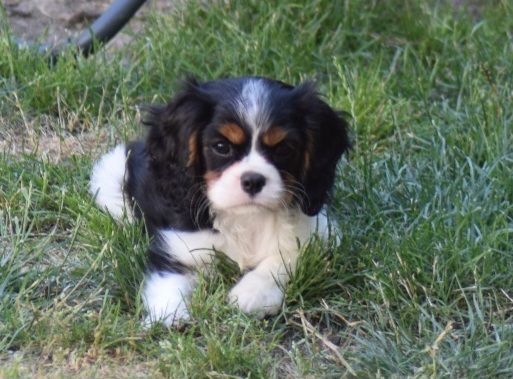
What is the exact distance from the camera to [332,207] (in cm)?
557

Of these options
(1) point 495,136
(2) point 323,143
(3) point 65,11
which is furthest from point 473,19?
(2) point 323,143

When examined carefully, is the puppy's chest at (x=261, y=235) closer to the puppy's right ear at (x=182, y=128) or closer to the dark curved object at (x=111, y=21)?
the puppy's right ear at (x=182, y=128)

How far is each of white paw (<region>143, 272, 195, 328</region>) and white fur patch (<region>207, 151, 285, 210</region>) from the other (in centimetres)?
39

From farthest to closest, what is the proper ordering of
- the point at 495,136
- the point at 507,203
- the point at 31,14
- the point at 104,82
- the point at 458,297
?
the point at 31,14 < the point at 104,82 < the point at 495,136 < the point at 507,203 < the point at 458,297

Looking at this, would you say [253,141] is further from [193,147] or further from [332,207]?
[332,207]

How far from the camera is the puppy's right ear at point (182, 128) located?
4824 millimetres

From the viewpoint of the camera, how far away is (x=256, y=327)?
4699mm

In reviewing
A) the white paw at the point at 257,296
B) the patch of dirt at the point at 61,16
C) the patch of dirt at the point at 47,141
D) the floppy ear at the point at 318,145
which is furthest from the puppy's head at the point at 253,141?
the patch of dirt at the point at 61,16

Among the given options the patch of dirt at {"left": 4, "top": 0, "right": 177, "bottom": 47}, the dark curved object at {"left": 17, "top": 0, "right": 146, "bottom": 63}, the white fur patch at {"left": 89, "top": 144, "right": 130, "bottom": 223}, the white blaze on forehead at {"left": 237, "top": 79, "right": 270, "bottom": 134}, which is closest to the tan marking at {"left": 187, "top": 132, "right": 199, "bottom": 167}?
the white blaze on forehead at {"left": 237, "top": 79, "right": 270, "bottom": 134}

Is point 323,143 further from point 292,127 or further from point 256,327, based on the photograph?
point 256,327

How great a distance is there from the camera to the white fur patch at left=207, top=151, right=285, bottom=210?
4.65m

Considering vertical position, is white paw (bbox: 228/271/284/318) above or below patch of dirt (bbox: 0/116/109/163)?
above

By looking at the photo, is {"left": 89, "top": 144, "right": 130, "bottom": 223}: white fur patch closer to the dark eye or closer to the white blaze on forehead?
the dark eye

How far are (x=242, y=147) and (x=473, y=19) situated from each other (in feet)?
11.6
